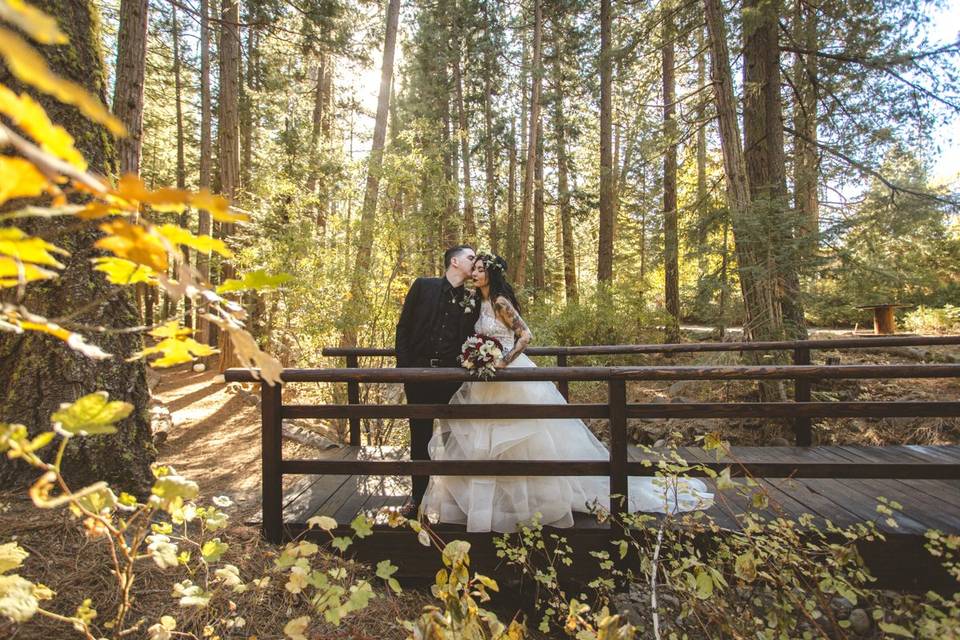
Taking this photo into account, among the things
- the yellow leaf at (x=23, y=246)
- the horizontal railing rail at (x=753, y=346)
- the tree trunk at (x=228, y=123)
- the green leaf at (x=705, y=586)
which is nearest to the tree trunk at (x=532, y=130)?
the tree trunk at (x=228, y=123)

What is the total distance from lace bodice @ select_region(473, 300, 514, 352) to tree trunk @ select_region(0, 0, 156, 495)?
232 centimetres

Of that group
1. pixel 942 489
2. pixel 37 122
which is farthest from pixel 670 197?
pixel 37 122

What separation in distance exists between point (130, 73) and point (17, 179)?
17.4ft

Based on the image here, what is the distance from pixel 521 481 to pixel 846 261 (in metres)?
5.74

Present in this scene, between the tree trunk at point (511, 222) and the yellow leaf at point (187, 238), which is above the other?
the tree trunk at point (511, 222)

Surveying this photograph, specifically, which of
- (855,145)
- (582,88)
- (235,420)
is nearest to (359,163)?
(235,420)

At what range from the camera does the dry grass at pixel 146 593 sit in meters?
2.11

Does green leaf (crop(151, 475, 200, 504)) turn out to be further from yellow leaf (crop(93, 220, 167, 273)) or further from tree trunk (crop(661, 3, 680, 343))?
tree trunk (crop(661, 3, 680, 343))

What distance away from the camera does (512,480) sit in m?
3.12

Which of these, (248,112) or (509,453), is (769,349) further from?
(248,112)

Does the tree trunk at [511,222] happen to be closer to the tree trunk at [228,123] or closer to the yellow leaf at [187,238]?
the tree trunk at [228,123]

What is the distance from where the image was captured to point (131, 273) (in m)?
0.95

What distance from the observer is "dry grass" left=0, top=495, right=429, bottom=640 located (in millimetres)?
2105

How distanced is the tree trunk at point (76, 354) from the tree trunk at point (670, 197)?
719 centimetres
